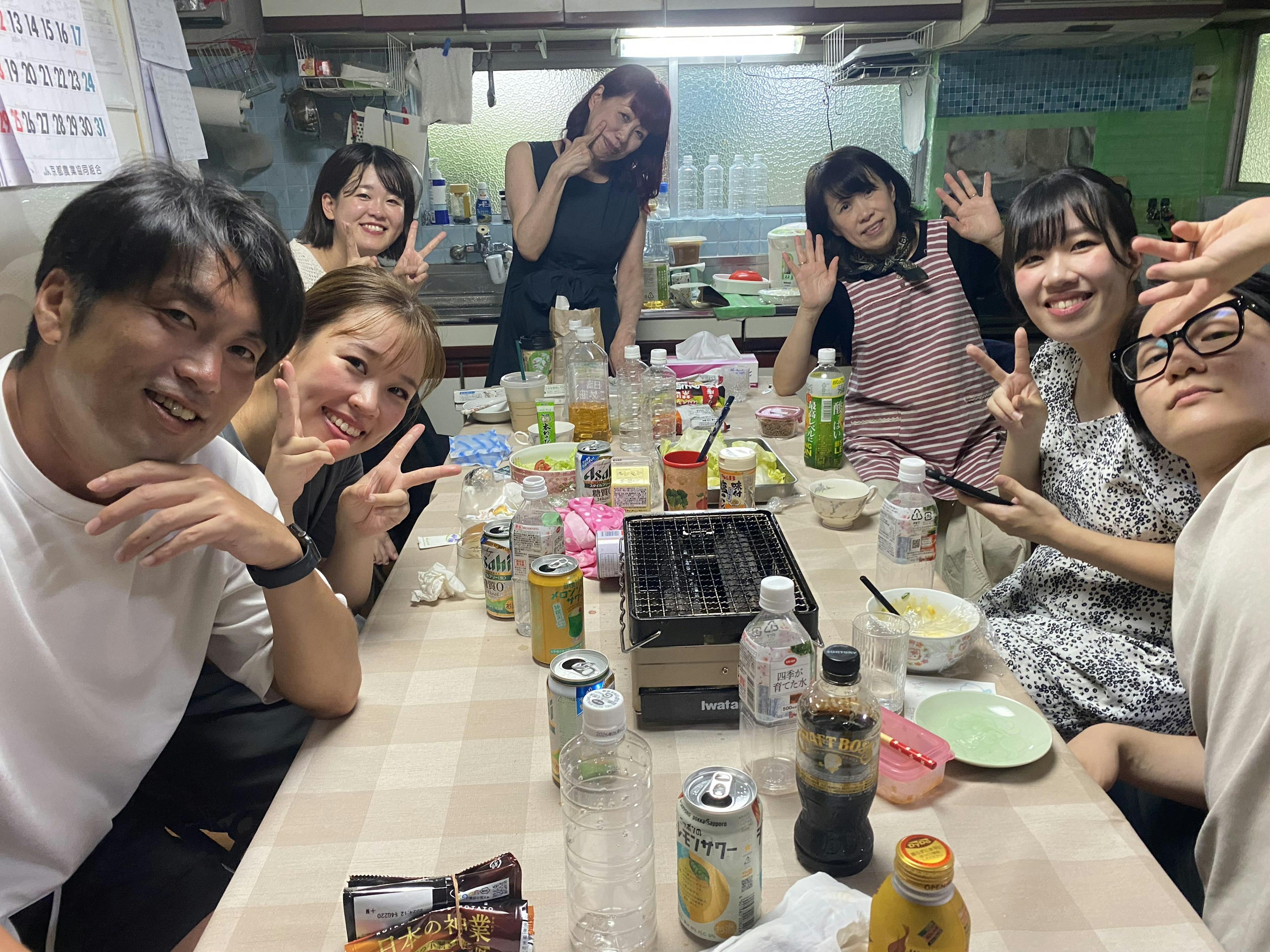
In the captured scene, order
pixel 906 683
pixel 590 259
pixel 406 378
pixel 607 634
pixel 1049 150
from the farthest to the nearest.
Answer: pixel 1049 150
pixel 590 259
pixel 406 378
pixel 607 634
pixel 906 683

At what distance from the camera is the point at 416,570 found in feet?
5.15

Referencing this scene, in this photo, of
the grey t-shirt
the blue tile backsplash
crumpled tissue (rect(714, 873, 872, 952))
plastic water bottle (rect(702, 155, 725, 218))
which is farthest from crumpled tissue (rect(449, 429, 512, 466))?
the blue tile backsplash

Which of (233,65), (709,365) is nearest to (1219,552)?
(709,365)

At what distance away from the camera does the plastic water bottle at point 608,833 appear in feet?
2.58

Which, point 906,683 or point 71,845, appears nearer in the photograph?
point 71,845

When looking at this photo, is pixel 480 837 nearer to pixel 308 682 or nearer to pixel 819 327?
pixel 308 682

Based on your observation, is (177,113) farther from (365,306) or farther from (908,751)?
(908,751)

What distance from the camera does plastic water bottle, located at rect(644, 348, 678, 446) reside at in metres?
2.21

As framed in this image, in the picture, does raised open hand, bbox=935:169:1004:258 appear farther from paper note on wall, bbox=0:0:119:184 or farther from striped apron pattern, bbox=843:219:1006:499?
paper note on wall, bbox=0:0:119:184

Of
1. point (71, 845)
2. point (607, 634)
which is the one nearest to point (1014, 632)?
point (607, 634)

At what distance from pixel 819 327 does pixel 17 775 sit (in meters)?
2.14

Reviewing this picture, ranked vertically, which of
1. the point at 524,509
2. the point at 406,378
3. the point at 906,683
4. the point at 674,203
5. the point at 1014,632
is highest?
the point at 674,203

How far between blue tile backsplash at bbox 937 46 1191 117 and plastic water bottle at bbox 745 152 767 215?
87 centimetres

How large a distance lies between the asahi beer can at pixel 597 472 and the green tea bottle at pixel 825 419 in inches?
20.7
